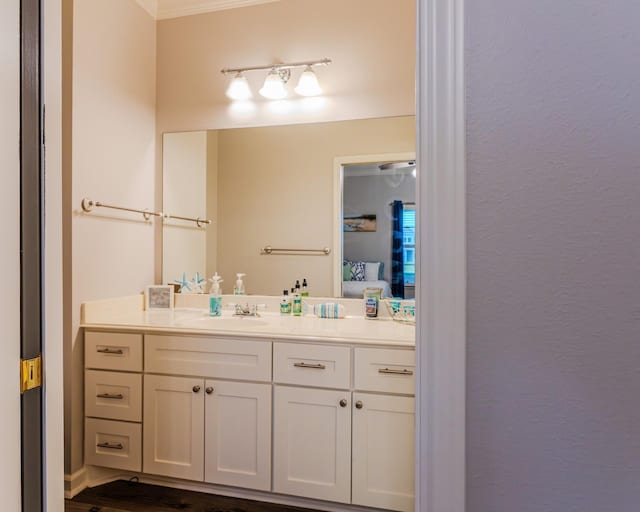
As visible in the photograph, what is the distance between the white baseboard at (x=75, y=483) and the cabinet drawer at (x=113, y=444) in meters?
0.06

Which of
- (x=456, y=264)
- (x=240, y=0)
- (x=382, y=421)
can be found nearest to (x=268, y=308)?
(x=382, y=421)

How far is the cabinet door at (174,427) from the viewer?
2.01 metres

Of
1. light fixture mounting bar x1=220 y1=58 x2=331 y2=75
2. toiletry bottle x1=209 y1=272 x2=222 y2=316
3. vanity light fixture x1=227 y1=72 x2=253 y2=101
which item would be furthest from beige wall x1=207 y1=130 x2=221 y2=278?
light fixture mounting bar x1=220 y1=58 x2=331 y2=75

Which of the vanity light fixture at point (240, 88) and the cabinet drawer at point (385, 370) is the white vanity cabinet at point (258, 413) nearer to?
the cabinet drawer at point (385, 370)

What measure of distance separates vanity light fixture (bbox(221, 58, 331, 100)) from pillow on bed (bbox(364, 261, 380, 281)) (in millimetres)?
1013

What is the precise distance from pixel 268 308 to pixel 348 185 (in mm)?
853

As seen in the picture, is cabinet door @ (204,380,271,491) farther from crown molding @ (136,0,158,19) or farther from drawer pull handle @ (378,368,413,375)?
crown molding @ (136,0,158,19)

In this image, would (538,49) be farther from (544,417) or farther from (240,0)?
(240,0)

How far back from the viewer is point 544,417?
572mm

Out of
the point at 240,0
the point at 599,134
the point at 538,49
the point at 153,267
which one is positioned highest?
the point at 240,0

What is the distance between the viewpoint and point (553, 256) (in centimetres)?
57

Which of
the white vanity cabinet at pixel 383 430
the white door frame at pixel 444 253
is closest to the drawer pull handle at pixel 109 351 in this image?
the white vanity cabinet at pixel 383 430

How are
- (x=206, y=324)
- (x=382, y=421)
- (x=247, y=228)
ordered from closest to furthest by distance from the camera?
1. (x=382, y=421)
2. (x=206, y=324)
3. (x=247, y=228)

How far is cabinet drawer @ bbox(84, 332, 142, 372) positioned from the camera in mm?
2072
